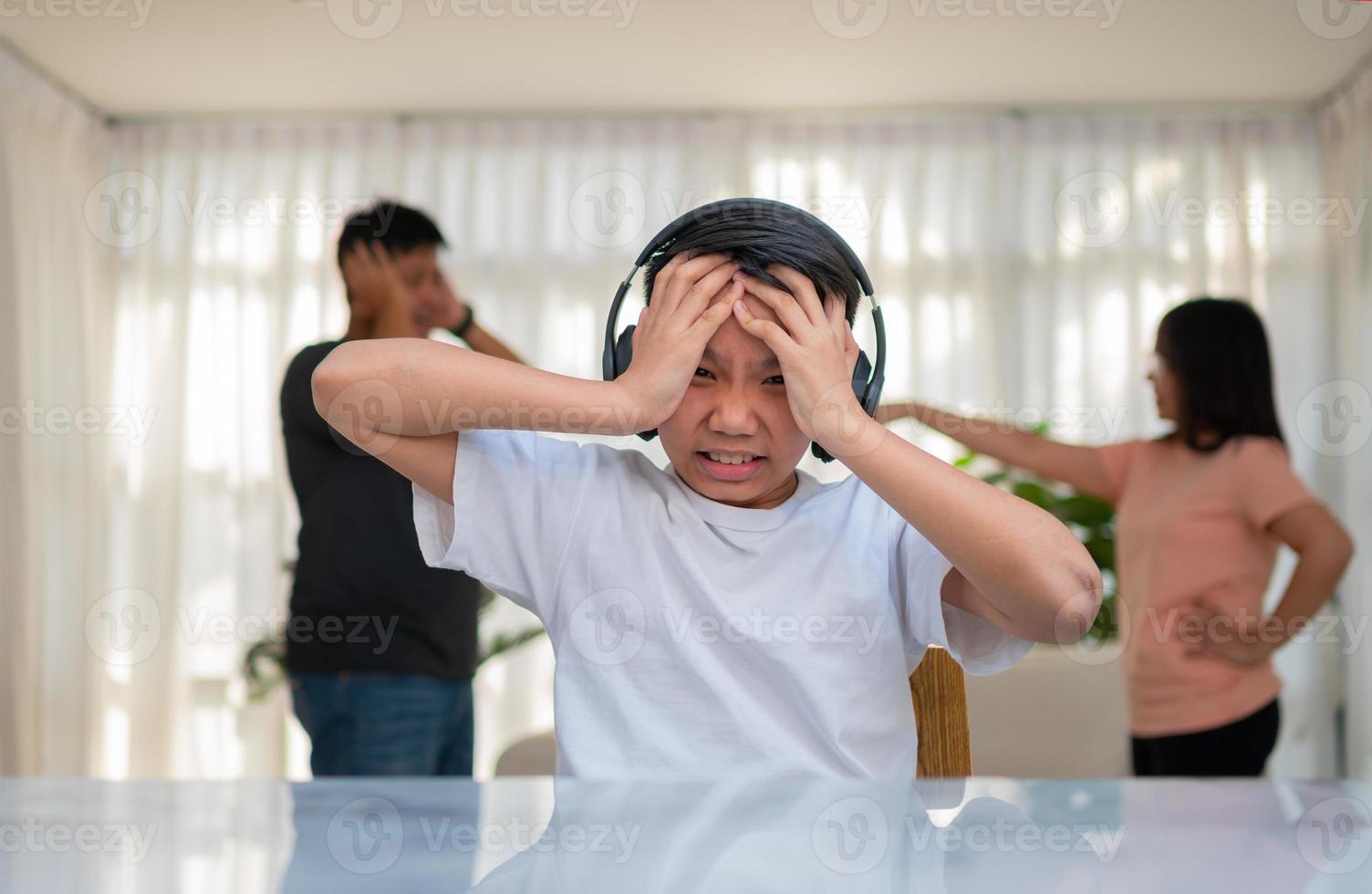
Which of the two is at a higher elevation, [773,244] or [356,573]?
[773,244]

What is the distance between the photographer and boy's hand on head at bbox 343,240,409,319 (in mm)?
2168

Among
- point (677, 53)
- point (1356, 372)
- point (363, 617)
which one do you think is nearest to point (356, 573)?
point (363, 617)

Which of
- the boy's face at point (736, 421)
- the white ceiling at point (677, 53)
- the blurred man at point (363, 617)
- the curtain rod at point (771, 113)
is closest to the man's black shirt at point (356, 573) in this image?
the blurred man at point (363, 617)

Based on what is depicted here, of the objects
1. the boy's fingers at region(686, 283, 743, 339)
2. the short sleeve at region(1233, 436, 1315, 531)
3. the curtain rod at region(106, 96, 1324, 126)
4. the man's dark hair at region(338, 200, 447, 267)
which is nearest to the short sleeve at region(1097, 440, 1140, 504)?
the short sleeve at region(1233, 436, 1315, 531)

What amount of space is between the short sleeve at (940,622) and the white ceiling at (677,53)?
2.96 m

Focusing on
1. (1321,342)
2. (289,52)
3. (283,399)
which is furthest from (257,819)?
(1321,342)

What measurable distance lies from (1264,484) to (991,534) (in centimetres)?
161

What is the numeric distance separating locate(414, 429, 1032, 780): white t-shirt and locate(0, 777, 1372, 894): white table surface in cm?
18

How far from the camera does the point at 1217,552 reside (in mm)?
2195

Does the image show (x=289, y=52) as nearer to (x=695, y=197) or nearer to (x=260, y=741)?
(x=695, y=197)

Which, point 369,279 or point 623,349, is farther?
point 369,279

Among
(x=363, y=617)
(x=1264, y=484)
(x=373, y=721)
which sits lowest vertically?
(x=373, y=721)

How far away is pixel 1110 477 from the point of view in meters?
2.39

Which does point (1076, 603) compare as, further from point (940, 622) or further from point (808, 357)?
point (808, 357)
